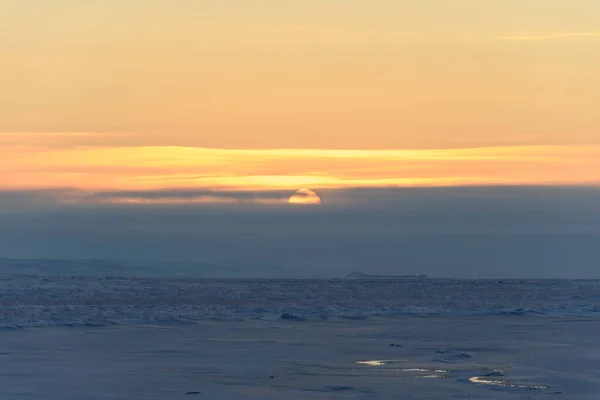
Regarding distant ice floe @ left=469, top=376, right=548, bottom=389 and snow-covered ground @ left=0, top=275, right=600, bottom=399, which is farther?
distant ice floe @ left=469, top=376, right=548, bottom=389

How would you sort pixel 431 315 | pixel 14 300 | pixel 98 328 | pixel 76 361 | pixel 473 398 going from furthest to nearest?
1. pixel 14 300
2. pixel 431 315
3. pixel 98 328
4. pixel 76 361
5. pixel 473 398

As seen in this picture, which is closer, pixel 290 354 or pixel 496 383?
pixel 496 383

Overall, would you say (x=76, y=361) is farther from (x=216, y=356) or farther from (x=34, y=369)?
(x=216, y=356)

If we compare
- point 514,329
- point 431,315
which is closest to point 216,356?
point 514,329

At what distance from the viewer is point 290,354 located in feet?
88.0

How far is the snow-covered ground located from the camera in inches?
789

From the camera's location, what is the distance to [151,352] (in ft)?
87.6

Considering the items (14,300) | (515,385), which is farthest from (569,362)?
(14,300)

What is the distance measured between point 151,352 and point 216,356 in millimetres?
2045

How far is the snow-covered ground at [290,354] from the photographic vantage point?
2005 centimetres

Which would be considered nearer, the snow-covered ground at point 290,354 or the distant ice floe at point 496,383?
the snow-covered ground at point 290,354

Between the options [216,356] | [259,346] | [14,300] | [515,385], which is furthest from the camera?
[14,300]

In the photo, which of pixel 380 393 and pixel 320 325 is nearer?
pixel 380 393

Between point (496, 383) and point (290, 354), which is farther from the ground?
point (496, 383)
